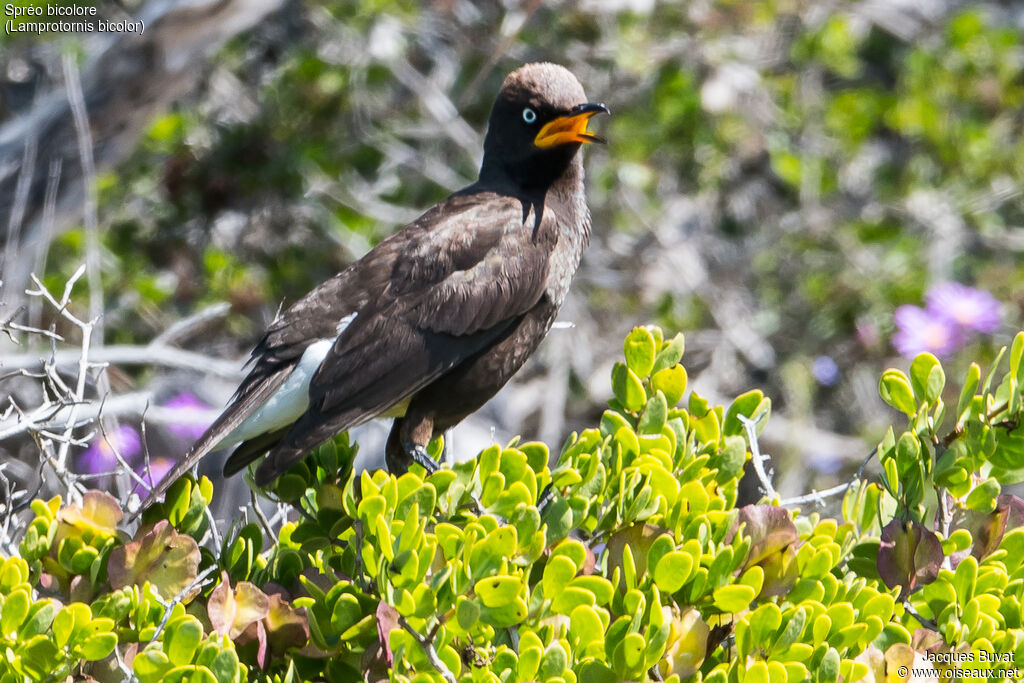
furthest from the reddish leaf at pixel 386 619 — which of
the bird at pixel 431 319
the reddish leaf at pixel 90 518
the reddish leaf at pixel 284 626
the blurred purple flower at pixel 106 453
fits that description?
the blurred purple flower at pixel 106 453

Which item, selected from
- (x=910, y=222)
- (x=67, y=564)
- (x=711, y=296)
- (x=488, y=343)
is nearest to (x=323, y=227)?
(x=711, y=296)

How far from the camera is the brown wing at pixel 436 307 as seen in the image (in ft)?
10.9

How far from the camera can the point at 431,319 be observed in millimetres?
3438

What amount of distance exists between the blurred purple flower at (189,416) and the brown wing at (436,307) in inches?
51.4

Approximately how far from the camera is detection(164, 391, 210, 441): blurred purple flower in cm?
464

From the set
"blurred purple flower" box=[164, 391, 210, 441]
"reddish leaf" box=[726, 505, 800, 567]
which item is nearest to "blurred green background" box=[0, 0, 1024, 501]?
"blurred purple flower" box=[164, 391, 210, 441]

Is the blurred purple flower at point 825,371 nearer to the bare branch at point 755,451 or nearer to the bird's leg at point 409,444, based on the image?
the bird's leg at point 409,444

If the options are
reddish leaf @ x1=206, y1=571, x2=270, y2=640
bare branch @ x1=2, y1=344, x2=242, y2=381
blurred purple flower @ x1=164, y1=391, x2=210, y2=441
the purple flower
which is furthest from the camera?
the purple flower

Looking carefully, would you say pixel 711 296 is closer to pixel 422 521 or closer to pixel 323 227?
pixel 323 227

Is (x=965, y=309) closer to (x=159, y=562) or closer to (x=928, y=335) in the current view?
(x=928, y=335)

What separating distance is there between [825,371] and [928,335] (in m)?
0.69

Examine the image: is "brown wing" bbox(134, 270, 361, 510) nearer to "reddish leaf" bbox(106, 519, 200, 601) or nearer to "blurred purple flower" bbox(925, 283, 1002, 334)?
"reddish leaf" bbox(106, 519, 200, 601)

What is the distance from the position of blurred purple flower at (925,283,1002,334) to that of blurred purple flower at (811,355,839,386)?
2.10ft

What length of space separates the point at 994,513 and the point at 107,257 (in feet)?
14.3
